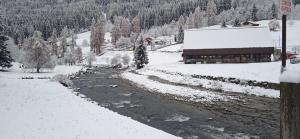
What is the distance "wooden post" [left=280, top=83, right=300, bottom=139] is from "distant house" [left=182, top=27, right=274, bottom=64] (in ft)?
231

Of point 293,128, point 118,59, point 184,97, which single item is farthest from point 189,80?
point 118,59

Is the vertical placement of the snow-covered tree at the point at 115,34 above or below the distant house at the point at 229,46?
above

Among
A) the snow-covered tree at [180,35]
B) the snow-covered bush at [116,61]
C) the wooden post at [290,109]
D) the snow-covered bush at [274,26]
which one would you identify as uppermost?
the snow-covered bush at [274,26]

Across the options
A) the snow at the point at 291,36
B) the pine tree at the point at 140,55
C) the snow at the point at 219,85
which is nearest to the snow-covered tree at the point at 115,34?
the snow at the point at 291,36

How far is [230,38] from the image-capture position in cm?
7531

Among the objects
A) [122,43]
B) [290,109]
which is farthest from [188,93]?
[122,43]

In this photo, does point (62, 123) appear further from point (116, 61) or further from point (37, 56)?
point (116, 61)

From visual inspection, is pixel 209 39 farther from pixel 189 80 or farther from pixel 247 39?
pixel 189 80

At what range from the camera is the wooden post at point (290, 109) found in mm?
3324

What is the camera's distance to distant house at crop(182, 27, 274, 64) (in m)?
71.8

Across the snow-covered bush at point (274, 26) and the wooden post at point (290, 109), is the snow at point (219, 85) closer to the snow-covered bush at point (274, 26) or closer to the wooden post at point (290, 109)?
the wooden post at point (290, 109)

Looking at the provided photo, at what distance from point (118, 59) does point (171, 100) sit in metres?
78.0

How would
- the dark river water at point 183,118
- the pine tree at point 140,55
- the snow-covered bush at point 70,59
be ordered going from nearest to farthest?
the dark river water at point 183,118
the pine tree at point 140,55
the snow-covered bush at point 70,59

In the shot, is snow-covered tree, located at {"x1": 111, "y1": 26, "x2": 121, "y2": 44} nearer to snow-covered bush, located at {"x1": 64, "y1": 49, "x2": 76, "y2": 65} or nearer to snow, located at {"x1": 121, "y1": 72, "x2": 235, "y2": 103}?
snow-covered bush, located at {"x1": 64, "y1": 49, "x2": 76, "y2": 65}
